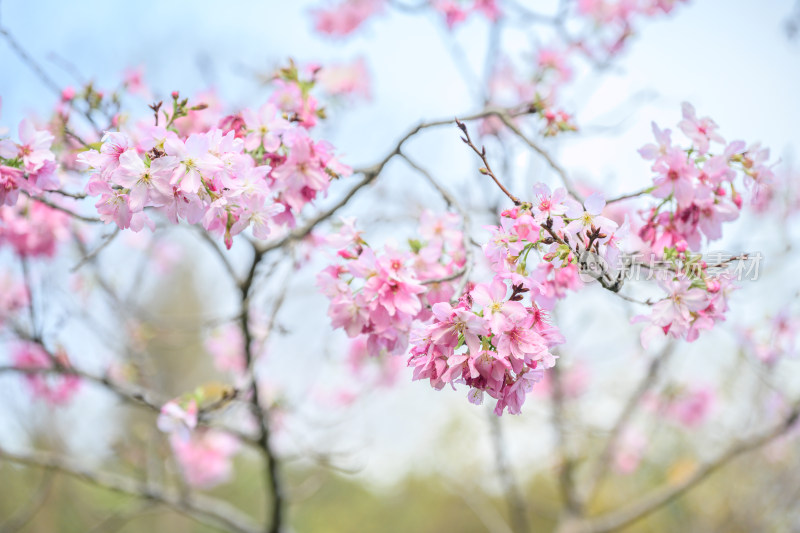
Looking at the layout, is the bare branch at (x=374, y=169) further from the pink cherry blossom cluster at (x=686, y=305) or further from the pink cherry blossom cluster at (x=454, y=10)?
the pink cherry blossom cluster at (x=454, y=10)

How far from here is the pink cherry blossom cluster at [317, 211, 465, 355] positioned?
114 centimetres

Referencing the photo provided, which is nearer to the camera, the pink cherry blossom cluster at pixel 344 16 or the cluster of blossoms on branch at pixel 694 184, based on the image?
the cluster of blossoms on branch at pixel 694 184

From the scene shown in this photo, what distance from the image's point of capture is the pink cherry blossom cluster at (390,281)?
3.76ft

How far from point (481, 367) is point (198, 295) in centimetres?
1205

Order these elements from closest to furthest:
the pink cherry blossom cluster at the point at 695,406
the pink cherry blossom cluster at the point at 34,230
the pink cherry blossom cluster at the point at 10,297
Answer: the pink cherry blossom cluster at the point at 34,230, the pink cherry blossom cluster at the point at 10,297, the pink cherry blossom cluster at the point at 695,406

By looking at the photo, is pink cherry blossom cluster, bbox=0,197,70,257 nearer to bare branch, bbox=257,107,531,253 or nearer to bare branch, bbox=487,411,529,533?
bare branch, bbox=257,107,531,253

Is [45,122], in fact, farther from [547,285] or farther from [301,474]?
[301,474]

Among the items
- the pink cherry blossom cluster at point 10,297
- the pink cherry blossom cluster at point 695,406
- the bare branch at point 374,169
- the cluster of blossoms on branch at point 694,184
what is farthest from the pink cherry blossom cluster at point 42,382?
the pink cherry blossom cluster at point 695,406

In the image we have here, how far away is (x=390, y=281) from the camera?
114 cm

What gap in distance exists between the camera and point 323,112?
59.7 inches

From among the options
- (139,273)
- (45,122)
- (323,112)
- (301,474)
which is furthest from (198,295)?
(323,112)

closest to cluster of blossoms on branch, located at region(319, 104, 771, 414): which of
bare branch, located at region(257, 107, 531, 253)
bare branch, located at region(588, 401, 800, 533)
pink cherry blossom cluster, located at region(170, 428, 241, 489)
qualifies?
bare branch, located at region(257, 107, 531, 253)

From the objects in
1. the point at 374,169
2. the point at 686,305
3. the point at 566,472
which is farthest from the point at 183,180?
the point at 566,472

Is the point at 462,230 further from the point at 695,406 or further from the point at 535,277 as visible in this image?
the point at 695,406
